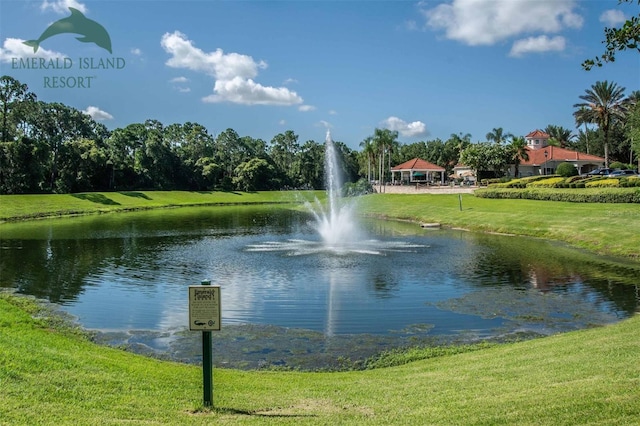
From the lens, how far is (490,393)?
8.37 m

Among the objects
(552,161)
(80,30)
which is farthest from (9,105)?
(552,161)

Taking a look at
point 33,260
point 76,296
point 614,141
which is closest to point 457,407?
point 76,296

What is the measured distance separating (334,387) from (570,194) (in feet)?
148

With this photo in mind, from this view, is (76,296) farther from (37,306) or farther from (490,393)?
(490,393)

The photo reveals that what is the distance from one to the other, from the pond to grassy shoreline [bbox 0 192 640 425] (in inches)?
74.3

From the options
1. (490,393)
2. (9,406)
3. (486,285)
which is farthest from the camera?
(486,285)

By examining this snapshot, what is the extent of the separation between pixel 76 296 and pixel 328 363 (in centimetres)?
1173

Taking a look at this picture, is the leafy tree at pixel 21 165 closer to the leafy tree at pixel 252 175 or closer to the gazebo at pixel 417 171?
the leafy tree at pixel 252 175

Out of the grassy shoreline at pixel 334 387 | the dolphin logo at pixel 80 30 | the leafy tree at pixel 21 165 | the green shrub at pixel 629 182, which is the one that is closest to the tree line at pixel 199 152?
the leafy tree at pixel 21 165

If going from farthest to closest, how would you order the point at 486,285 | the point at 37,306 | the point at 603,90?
the point at 603,90 → the point at 486,285 → the point at 37,306

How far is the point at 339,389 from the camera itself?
9617 millimetres

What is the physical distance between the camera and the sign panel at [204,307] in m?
8.23

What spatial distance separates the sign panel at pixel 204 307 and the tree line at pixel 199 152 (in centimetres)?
6669

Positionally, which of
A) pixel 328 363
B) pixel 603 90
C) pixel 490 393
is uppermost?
pixel 603 90
